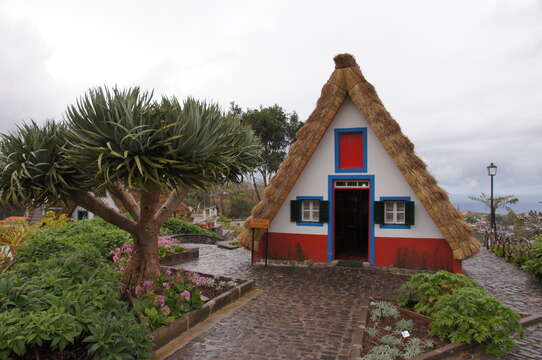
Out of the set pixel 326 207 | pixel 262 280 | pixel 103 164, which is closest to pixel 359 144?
pixel 326 207

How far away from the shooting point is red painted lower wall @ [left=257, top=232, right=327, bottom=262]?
11.5 m

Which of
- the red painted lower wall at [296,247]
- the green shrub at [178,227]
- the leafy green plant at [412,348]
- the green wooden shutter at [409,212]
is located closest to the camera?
the leafy green plant at [412,348]

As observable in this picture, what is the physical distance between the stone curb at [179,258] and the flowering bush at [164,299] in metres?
5.12

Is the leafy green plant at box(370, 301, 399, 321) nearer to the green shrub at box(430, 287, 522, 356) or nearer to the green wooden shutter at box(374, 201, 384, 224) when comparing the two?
the green shrub at box(430, 287, 522, 356)

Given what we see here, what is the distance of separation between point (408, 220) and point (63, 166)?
8.90 metres

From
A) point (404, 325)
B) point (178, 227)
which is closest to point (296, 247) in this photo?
point (404, 325)

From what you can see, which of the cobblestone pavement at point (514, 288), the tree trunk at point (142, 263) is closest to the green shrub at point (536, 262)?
the cobblestone pavement at point (514, 288)

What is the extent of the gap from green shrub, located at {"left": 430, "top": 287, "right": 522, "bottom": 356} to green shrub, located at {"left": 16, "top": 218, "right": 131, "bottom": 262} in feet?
26.0

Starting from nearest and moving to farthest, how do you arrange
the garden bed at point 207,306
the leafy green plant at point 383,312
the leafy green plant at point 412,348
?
the leafy green plant at point 412,348 → the garden bed at point 207,306 → the leafy green plant at point 383,312

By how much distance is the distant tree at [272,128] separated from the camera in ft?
92.5

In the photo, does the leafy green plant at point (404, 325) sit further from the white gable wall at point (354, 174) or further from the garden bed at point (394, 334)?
the white gable wall at point (354, 174)

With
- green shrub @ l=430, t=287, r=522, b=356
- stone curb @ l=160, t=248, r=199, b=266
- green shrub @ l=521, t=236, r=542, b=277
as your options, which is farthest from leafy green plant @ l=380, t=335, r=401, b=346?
stone curb @ l=160, t=248, r=199, b=266

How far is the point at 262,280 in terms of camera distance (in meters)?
9.54

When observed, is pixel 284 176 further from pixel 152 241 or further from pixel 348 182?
pixel 152 241
